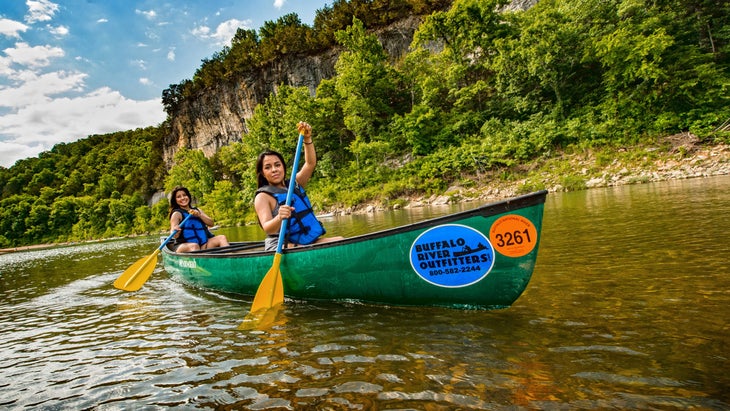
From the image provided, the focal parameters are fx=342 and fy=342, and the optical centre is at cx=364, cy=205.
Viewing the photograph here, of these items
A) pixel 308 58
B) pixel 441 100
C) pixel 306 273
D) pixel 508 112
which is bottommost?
pixel 306 273

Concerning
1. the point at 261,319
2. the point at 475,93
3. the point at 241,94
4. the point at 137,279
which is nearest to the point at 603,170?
the point at 475,93

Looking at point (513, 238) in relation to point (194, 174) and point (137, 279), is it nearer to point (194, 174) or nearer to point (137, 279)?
point (137, 279)

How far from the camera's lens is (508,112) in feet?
82.3

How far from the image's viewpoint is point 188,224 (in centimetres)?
710

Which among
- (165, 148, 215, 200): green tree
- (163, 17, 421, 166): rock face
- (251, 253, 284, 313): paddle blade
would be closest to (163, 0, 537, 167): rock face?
(163, 17, 421, 166): rock face

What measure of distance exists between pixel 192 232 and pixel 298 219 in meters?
4.13

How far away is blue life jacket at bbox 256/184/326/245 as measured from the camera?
13.3 feet

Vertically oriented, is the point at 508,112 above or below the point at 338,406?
above

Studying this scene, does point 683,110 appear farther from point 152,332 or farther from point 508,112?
point 152,332

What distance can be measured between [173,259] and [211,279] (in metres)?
1.56

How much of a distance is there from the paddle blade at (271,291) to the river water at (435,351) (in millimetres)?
218

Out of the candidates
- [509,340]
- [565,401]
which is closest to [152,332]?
[509,340]

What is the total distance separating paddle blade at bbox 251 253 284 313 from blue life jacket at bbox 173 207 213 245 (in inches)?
163

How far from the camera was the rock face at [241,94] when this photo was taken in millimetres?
40125
